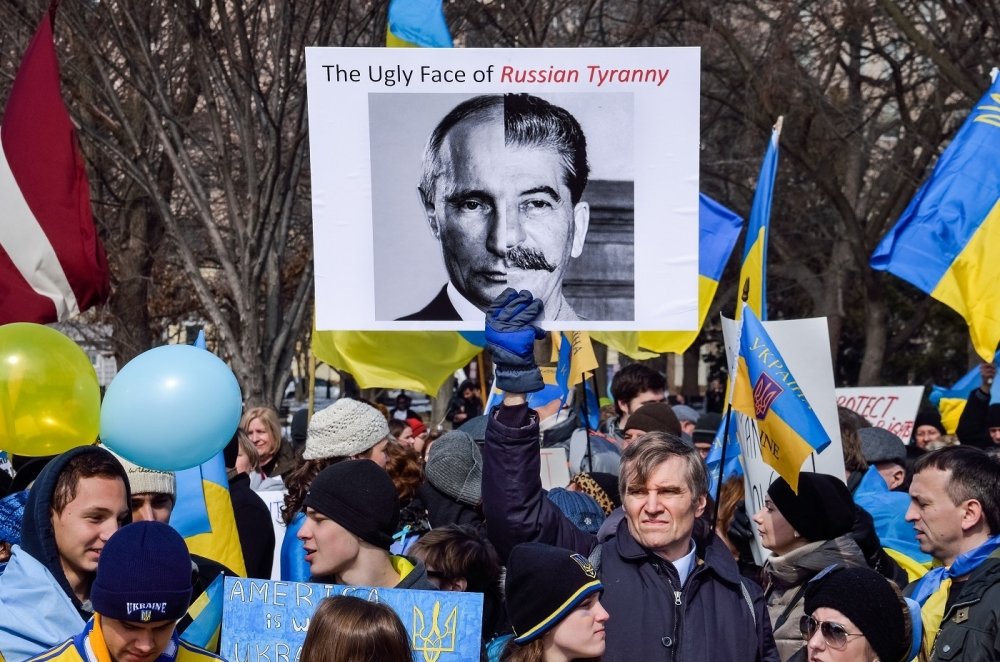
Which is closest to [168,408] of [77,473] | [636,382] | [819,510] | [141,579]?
[77,473]

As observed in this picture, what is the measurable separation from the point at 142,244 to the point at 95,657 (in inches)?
540

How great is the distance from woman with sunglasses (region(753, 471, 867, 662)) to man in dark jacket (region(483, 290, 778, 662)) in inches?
21.0

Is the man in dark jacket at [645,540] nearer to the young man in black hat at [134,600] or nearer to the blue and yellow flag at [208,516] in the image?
the young man in black hat at [134,600]

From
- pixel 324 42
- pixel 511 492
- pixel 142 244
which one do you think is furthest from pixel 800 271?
pixel 511 492

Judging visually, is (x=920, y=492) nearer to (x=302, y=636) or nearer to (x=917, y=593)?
(x=917, y=593)

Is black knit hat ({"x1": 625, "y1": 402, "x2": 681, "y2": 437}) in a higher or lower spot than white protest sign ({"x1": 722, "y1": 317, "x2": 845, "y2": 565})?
lower

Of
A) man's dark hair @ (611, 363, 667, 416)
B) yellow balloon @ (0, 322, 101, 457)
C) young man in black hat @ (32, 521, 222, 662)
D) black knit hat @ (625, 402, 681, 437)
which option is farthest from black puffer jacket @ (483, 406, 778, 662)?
man's dark hair @ (611, 363, 667, 416)

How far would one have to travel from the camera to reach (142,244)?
16500 millimetres

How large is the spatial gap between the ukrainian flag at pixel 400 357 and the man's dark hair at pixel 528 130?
6.20 feet

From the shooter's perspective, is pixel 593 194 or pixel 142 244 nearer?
pixel 593 194

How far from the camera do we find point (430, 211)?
5.46m

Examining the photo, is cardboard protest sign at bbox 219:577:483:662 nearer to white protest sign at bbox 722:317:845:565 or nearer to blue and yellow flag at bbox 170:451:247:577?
blue and yellow flag at bbox 170:451:247:577

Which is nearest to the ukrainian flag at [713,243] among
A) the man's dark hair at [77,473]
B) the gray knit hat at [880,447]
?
the gray knit hat at [880,447]

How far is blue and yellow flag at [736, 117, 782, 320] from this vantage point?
245 inches
